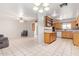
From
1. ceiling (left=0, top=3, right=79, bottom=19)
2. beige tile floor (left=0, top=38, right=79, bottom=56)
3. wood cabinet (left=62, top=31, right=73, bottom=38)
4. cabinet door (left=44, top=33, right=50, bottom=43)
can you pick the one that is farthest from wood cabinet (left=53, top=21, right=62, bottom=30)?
beige tile floor (left=0, top=38, right=79, bottom=56)

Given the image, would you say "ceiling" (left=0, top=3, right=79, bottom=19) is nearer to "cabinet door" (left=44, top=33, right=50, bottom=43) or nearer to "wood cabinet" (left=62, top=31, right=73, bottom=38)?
"cabinet door" (left=44, top=33, right=50, bottom=43)

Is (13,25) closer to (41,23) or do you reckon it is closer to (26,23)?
(26,23)

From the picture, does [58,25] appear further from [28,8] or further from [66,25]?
[28,8]

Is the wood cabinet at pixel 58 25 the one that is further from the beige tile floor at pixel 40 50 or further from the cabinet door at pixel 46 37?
the beige tile floor at pixel 40 50

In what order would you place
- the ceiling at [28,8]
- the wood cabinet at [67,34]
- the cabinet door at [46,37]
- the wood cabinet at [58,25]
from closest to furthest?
the ceiling at [28,8], the cabinet door at [46,37], the wood cabinet at [67,34], the wood cabinet at [58,25]

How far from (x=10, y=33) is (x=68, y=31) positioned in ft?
20.7

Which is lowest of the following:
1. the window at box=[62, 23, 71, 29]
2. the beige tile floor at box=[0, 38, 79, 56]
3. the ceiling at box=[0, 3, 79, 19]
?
the beige tile floor at box=[0, 38, 79, 56]

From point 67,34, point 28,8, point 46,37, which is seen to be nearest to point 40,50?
point 46,37

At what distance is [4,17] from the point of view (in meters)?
8.34

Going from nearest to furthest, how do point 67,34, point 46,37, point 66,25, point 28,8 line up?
point 28,8, point 46,37, point 67,34, point 66,25

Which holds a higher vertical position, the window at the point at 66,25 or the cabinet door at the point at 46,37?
the window at the point at 66,25

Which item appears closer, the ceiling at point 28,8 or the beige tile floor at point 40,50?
the beige tile floor at point 40,50

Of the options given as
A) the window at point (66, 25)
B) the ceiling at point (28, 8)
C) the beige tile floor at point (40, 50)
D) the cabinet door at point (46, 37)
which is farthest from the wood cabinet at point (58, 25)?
the beige tile floor at point (40, 50)

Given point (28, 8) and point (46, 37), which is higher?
point (28, 8)
